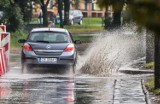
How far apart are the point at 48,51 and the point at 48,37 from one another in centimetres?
76

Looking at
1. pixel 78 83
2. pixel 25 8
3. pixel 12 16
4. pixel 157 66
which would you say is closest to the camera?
pixel 157 66

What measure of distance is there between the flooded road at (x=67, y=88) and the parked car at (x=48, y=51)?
0.37 metres

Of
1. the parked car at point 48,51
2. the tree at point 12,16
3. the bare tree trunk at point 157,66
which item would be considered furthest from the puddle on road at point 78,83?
the tree at point 12,16

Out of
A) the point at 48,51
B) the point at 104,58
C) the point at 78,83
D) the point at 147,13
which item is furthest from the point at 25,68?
the point at 147,13

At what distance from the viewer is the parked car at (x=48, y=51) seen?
17.5 m

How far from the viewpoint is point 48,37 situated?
59.5 ft

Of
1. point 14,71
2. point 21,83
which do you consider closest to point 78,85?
point 21,83

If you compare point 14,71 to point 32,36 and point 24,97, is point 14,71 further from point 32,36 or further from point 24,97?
point 24,97

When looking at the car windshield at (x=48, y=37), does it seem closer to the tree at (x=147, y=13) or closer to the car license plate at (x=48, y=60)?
the car license plate at (x=48, y=60)

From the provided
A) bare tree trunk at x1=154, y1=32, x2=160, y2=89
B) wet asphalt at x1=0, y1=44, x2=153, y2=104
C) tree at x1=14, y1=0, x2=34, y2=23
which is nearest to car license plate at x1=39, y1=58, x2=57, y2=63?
wet asphalt at x1=0, y1=44, x2=153, y2=104

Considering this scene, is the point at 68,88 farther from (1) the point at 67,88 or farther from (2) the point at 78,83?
(2) the point at 78,83

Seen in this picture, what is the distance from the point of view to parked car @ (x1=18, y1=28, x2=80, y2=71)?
17547mm

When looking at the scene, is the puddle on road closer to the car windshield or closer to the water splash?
the water splash

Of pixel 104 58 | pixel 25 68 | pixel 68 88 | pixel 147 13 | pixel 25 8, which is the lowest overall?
pixel 25 8
